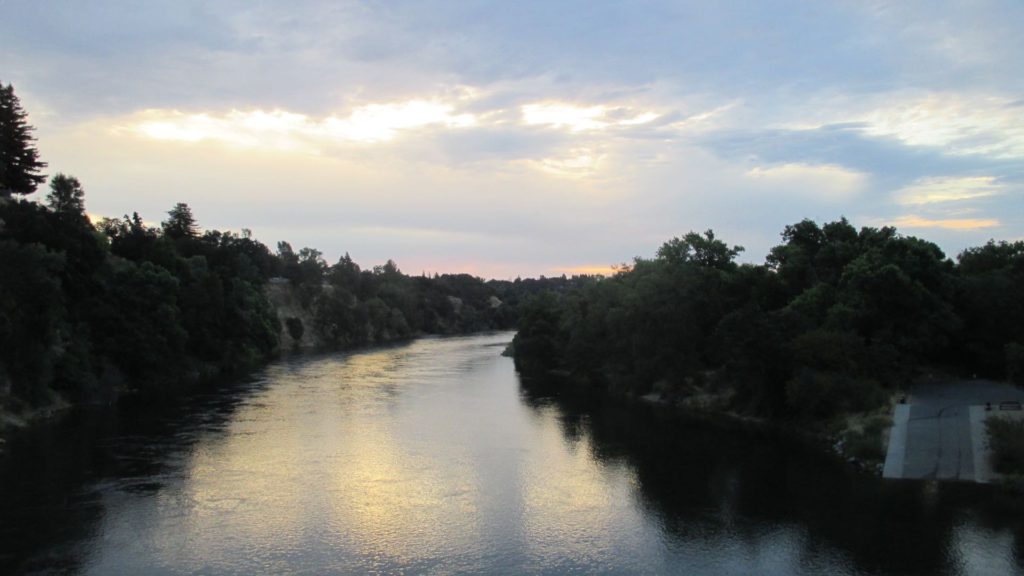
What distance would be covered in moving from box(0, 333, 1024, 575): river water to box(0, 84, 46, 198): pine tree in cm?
3231

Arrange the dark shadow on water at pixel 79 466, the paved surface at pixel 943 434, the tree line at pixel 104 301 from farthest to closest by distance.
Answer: the tree line at pixel 104 301
the paved surface at pixel 943 434
the dark shadow on water at pixel 79 466

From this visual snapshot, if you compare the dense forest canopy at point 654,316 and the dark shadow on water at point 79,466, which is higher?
the dense forest canopy at point 654,316

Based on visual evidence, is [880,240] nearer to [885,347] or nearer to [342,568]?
[885,347]

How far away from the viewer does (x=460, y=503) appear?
96.2 feet

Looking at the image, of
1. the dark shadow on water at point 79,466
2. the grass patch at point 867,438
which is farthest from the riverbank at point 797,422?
the dark shadow on water at point 79,466

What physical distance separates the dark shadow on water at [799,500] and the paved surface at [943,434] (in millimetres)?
1483

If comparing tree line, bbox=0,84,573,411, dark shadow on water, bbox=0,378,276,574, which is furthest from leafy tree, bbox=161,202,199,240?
dark shadow on water, bbox=0,378,276,574

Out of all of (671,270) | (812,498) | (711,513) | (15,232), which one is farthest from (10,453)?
(671,270)

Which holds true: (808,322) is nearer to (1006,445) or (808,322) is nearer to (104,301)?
(1006,445)

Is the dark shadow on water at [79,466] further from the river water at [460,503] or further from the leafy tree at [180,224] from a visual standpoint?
the leafy tree at [180,224]

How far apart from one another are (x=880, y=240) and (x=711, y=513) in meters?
36.2

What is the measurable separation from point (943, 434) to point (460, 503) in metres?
24.0

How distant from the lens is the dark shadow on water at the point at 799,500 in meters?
24.6

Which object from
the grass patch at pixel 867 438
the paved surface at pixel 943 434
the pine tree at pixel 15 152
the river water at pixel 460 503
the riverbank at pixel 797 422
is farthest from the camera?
the pine tree at pixel 15 152
